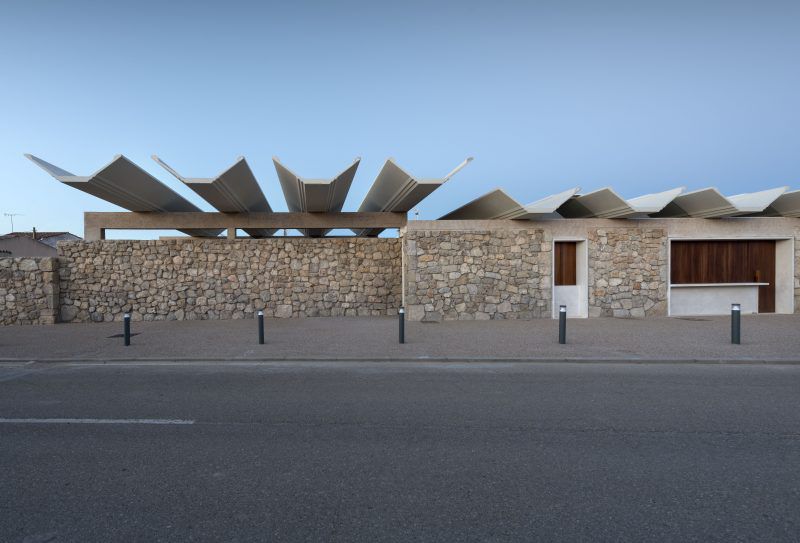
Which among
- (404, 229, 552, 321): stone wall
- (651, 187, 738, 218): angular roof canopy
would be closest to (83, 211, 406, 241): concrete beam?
(404, 229, 552, 321): stone wall

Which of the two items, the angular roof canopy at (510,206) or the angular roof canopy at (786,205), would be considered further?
the angular roof canopy at (786,205)

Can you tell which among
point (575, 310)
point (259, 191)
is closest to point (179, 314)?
point (259, 191)

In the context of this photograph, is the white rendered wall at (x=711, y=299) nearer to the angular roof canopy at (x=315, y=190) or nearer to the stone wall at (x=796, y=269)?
the stone wall at (x=796, y=269)

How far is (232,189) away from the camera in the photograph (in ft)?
46.2

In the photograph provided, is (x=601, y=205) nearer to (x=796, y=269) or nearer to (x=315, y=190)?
(x=796, y=269)

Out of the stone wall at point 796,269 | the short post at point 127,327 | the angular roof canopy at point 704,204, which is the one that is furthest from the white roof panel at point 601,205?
the short post at point 127,327

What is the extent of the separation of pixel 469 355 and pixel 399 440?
482 cm

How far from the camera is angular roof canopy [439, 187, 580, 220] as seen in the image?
48.8 feet

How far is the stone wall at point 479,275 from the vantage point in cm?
1520

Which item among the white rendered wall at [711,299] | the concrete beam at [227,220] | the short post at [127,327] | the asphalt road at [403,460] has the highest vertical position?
the concrete beam at [227,220]

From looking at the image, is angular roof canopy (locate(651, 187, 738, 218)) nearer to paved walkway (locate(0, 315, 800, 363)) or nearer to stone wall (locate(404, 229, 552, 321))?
paved walkway (locate(0, 315, 800, 363))

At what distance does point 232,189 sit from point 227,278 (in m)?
3.68

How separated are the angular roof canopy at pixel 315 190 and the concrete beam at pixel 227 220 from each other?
44 centimetres

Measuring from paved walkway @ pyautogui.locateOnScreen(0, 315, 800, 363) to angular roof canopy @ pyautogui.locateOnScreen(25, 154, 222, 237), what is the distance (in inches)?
155
